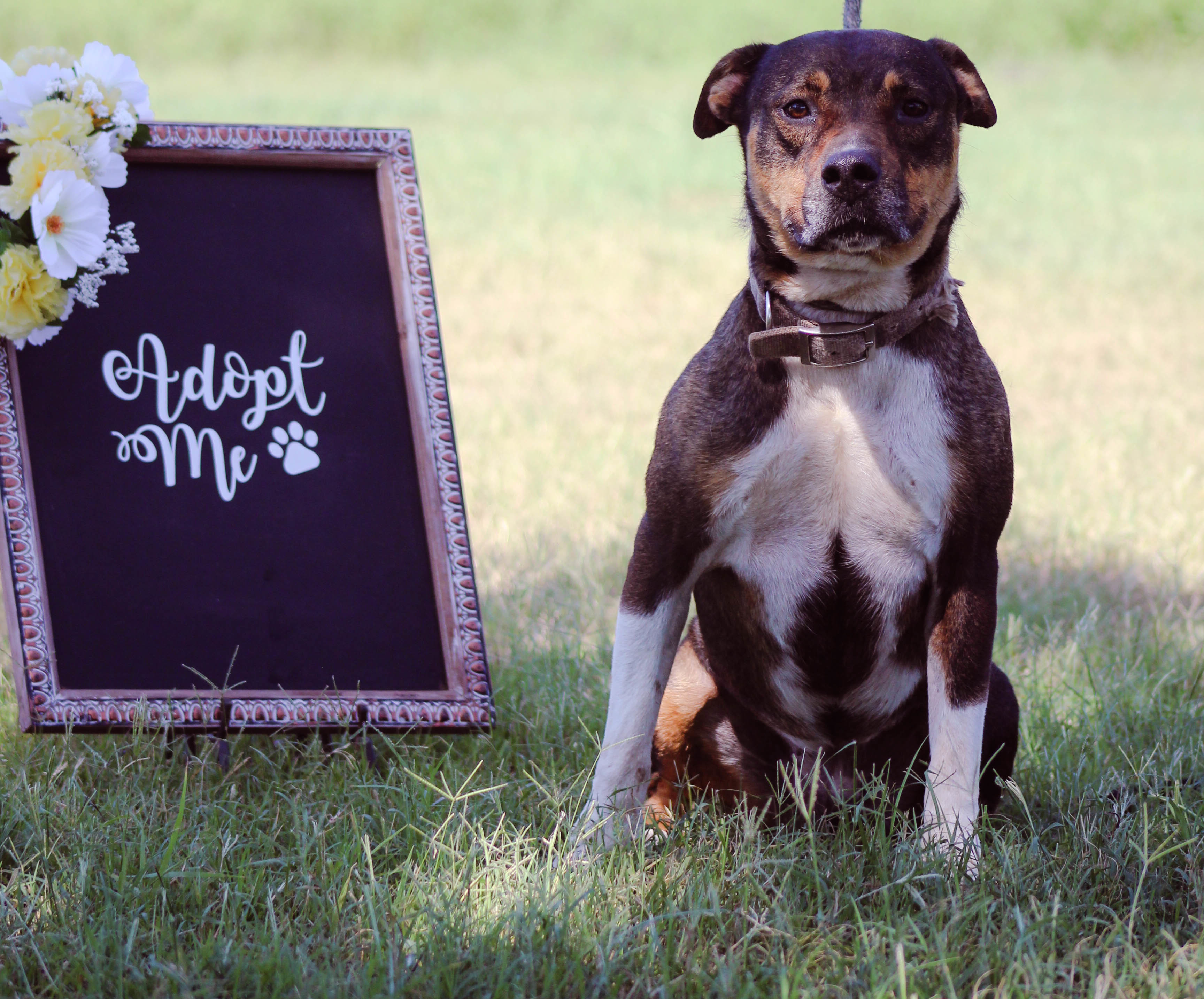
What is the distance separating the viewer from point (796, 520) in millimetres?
2375

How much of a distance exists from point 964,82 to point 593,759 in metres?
1.58

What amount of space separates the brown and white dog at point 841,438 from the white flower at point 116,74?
1.23 metres

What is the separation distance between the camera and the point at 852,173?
214cm

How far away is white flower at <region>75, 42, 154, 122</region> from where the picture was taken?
277 cm

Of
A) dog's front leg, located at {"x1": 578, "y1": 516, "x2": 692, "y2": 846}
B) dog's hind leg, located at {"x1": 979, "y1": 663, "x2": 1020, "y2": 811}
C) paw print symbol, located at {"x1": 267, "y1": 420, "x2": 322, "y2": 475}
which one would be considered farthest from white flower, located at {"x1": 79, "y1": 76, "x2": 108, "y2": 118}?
dog's hind leg, located at {"x1": 979, "y1": 663, "x2": 1020, "y2": 811}

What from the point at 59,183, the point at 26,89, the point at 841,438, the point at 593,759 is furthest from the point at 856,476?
the point at 26,89

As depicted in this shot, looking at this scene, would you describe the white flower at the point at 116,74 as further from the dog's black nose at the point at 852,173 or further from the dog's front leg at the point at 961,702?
the dog's front leg at the point at 961,702

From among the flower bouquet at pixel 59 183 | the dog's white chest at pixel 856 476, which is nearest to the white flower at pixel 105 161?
the flower bouquet at pixel 59 183

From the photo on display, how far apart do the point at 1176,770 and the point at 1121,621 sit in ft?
4.30

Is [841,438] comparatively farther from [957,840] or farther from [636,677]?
[957,840]

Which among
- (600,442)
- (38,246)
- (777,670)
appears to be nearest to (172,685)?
(38,246)

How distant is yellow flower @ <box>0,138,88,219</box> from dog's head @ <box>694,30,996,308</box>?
1.30m

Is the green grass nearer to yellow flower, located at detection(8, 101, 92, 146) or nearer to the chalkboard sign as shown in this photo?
the chalkboard sign

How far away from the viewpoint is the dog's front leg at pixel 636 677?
2402 millimetres
